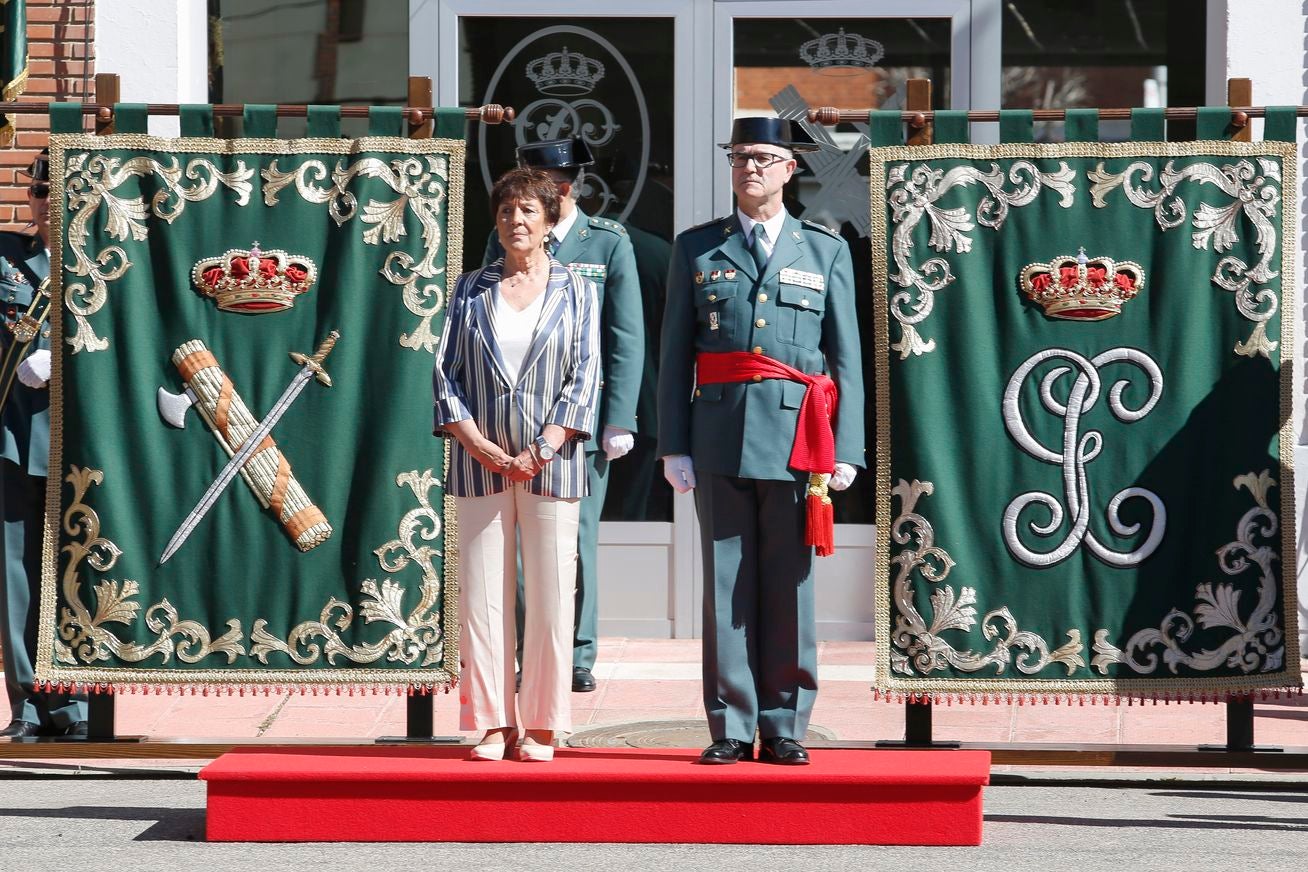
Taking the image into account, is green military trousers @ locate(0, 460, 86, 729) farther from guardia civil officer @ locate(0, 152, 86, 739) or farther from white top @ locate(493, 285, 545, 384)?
white top @ locate(493, 285, 545, 384)

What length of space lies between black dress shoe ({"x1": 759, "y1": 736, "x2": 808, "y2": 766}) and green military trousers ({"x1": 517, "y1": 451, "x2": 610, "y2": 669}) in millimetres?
1715

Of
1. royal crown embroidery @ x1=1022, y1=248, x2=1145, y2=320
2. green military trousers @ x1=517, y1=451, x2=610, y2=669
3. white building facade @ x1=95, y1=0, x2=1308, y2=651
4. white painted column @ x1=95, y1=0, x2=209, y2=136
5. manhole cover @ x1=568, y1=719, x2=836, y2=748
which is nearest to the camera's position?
royal crown embroidery @ x1=1022, y1=248, x2=1145, y2=320

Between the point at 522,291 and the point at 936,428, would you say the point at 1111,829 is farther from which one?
the point at 522,291

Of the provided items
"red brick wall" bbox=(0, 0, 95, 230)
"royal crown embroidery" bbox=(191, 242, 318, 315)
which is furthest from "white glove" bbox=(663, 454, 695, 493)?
"red brick wall" bbox=(0, 0, 95, 230)

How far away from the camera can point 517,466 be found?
20.3ft

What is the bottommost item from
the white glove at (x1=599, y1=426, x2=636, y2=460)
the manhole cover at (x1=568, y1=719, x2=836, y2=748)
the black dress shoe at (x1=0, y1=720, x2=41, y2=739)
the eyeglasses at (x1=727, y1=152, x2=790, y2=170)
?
the manhole cover at (x1=568, y1=719, x2=836, y2=748)

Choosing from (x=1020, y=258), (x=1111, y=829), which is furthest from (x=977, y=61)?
(x=1111, y=829)

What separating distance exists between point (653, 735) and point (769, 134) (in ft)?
7.81

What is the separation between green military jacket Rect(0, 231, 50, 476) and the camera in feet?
23.6

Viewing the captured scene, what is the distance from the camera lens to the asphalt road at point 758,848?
18.8ft

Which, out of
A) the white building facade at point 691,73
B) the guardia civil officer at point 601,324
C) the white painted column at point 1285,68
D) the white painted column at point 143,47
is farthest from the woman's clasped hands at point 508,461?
the white painted column at point 1285,68

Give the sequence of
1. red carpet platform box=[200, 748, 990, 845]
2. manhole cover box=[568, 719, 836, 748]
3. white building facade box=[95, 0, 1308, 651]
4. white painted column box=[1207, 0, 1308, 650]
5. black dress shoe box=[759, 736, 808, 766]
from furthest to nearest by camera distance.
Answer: white building facade box=[95, 0, 1308, 651], white painted column box=[1207, 0, 1308, 650], manhole cover box=[568, 719, 836, 748], black dress shoe box=[759, 736, 808, 766], red carpet platform box=[200, 748, 990, 845]

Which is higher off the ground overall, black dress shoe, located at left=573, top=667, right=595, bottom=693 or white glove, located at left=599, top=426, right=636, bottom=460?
white glove, located at left=599, top=426, right=636, bottom=460

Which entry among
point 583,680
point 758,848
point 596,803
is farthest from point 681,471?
point 583,680
